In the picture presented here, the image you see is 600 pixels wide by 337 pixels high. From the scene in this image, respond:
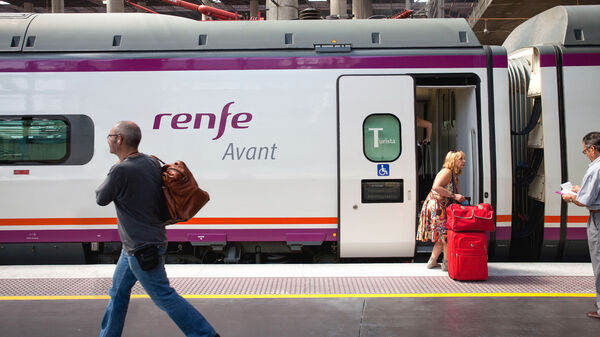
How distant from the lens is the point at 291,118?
6.20 metres

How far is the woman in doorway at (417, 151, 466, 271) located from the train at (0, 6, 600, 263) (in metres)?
0.38

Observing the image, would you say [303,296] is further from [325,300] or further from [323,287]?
[323,287]

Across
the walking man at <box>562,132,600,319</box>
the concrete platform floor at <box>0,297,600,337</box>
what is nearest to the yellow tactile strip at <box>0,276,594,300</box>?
the concrete platform floor at <box>0,297,600,337</box>

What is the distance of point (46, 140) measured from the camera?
6.25 metres

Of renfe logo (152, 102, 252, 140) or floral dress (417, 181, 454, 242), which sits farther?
renfe logo (152, 102, 252, 140)

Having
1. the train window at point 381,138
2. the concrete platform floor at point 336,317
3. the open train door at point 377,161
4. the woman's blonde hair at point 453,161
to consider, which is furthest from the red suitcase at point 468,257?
the train window at point 381,138

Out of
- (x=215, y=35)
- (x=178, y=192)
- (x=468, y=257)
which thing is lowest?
(x=468, y=257)

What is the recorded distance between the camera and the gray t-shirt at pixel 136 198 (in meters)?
3.35

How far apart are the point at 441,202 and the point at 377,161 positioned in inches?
34.3

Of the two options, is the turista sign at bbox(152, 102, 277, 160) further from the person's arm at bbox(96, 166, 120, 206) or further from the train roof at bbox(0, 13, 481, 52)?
the person's arm at bbox(96, 166, 120, 206)

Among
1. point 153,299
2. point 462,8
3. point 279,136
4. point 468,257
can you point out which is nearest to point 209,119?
point 279,136

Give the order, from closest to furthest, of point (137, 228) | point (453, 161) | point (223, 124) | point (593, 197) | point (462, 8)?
point (137, 228), point (593, 197), point (453, 161), point (223, 124), point (462, 8)

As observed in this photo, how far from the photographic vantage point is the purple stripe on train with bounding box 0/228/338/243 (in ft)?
20.3

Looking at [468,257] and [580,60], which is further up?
[580,60]
